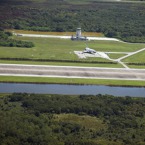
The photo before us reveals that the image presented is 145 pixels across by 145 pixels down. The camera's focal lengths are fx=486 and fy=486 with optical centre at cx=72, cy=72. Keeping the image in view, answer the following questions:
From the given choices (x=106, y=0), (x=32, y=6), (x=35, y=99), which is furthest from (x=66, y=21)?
(x=35, y=99)

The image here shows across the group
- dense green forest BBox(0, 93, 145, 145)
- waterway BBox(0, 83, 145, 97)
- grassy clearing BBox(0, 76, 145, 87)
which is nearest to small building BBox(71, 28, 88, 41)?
grassy clearing BBox(0, 76, 145, 87)

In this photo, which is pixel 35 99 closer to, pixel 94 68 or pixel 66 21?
pixel 94 68

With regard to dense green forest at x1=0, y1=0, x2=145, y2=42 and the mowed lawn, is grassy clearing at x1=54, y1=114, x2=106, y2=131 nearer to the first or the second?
the mowed lawn

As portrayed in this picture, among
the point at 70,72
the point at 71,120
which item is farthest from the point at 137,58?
the point at 71,120

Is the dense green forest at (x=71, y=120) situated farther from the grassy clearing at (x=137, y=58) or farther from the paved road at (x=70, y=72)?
the grassy clearing at (x=137, y=58)

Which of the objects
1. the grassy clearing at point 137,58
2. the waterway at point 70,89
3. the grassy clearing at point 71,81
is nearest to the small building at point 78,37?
the grassy clearing at point 137,58
